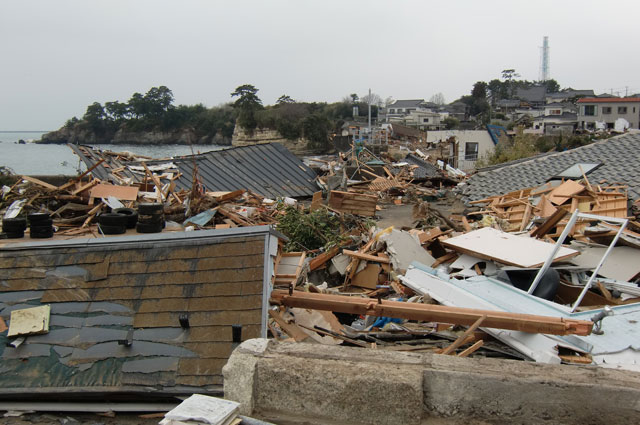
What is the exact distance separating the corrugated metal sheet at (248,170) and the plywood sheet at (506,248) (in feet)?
33.3

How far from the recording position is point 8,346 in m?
5.45

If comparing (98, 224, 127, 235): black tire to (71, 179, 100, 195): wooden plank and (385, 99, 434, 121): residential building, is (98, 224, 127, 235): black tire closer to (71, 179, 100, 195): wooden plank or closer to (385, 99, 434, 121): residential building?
(71, 179, 100, 195): wooden plank

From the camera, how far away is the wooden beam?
531cm

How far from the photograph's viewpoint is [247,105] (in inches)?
2857

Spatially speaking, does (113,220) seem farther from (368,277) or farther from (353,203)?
(353,203)

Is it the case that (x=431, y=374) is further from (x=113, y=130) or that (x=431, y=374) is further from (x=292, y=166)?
(x=113, y=130)

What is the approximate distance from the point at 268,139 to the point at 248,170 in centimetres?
4598

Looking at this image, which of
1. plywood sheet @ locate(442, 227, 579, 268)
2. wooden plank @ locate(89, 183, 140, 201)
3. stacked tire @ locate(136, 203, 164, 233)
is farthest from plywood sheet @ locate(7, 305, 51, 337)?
wooden plank @ locate(89, 183, 140, 201)

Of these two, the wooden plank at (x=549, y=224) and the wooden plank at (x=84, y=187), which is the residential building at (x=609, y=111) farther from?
the wooden plank at (x=84, y=187)

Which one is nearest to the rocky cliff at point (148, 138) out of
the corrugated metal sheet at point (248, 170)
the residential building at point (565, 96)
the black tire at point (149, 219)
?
the residential building at point (565, 96)

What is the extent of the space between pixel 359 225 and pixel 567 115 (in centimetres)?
6659

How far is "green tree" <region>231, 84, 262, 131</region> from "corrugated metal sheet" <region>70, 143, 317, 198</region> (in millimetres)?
45368

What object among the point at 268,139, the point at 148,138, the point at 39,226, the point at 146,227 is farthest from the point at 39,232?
the point at 148,138

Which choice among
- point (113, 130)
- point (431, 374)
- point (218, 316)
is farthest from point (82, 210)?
point (113, 130)
